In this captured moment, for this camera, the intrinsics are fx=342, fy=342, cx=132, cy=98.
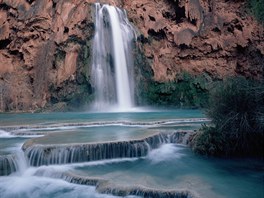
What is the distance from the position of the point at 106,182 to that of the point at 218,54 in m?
27.3

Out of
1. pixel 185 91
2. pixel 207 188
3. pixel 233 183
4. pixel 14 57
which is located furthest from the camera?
pixel 14 57

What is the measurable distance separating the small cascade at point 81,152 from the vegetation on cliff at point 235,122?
2338 millimetres

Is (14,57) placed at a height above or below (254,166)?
above

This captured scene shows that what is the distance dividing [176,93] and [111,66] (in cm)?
693

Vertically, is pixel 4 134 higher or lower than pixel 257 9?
lower

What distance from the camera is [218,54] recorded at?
3366 centimetres

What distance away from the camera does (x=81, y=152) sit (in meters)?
11.3

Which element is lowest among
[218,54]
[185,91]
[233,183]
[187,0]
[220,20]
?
[233,183]

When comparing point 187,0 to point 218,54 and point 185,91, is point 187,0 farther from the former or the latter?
point 185,91

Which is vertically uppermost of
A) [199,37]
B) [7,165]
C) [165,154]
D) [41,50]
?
[199,37]

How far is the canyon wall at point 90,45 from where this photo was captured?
3191cm

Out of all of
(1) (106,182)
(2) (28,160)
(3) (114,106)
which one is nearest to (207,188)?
(1) (106,182)

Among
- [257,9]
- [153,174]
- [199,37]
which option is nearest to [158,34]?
[199,37]

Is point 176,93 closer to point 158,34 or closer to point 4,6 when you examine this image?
point 158,34
